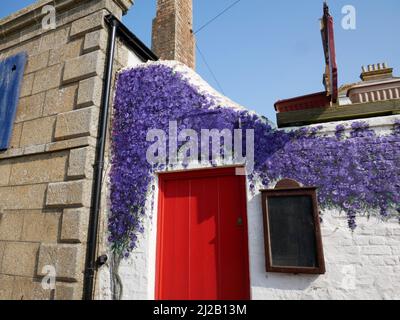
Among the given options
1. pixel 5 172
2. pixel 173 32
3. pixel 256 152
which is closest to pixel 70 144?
pixel 5 172

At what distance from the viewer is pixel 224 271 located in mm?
3262

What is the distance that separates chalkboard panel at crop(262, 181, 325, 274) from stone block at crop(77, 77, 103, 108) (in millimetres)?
2741

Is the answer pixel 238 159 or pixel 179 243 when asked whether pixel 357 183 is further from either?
pixel 179 243

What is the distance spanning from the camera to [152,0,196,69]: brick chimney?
689 centimetres

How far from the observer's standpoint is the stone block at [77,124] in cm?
383

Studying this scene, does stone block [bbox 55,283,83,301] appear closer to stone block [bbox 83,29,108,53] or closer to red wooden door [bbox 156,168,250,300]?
red wooden door [bbox 156,168,250,300]

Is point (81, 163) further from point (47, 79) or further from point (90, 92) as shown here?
point (47, 79)

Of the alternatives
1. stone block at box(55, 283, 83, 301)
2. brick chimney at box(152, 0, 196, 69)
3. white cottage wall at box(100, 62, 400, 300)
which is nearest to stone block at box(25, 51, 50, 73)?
brick chimney at box(152, 0, 196, 69)

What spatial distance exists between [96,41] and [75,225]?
274 cm

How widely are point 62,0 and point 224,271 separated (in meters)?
5.08

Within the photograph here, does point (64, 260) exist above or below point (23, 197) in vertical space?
below

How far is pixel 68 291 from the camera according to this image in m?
3.32
